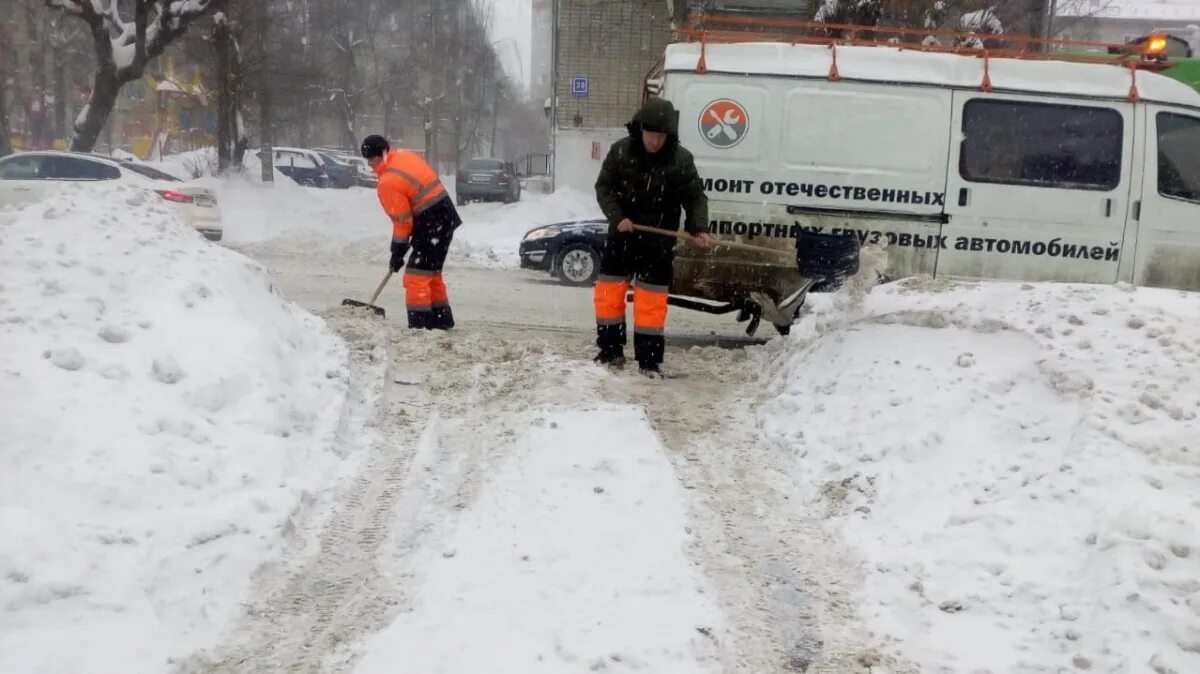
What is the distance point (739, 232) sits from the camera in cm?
779

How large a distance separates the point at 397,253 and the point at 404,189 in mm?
497

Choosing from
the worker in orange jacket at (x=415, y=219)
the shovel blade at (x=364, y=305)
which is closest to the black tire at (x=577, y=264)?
the shovel blade at (x=364, y=305)

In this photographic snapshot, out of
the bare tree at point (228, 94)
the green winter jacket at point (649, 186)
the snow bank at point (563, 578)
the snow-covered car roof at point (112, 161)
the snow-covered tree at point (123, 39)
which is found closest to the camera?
the snow bank at point (563, 578)

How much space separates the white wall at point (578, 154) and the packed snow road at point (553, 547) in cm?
2032

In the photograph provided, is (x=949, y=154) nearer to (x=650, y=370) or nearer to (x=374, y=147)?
(x=650, y=370)

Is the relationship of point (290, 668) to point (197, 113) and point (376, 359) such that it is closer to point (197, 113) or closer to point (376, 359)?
point (376, 359)

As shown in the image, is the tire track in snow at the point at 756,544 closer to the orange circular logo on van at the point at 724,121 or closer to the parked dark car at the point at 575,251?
the orange circular logo on van at the point at 724,121

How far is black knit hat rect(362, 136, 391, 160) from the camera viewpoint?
7711 mm

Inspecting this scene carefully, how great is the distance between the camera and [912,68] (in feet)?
25.1

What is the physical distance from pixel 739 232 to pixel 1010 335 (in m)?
3.02

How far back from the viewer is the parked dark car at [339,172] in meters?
37.2

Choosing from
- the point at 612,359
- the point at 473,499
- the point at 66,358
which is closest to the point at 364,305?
A: the point at 612,359

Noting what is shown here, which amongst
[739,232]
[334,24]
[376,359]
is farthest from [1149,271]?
[334,24]

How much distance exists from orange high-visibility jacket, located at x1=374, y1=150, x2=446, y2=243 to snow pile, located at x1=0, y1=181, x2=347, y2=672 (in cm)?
155
